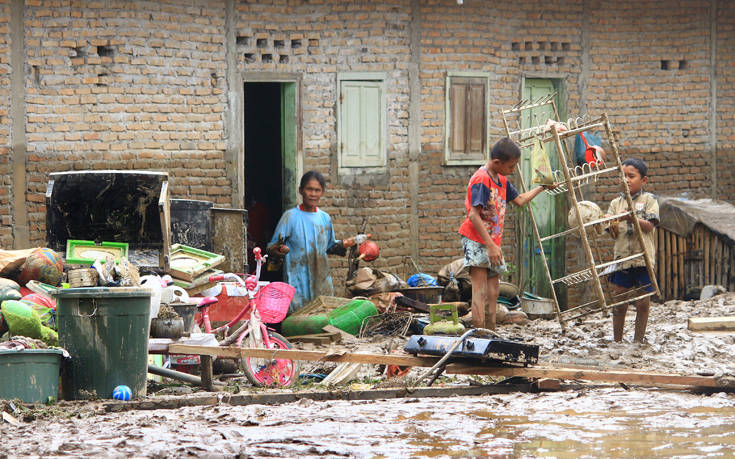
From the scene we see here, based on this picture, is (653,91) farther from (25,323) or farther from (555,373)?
(25,323)

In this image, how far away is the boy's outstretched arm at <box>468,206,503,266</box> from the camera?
8.73 m

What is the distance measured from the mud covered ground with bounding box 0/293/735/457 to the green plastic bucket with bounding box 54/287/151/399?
9.1 inches

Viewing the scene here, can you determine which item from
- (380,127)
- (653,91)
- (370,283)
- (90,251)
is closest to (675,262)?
(653,91)

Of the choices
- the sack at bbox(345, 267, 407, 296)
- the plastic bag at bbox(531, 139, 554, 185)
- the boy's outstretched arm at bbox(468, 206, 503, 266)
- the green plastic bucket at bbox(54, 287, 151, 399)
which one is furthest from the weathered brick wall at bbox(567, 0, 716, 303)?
the green plastic bucket at bbox(54, 287, 151, 399)

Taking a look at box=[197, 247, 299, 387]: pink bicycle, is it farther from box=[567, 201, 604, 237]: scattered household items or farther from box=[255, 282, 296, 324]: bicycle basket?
box=[567, 201, 604, 237]: scattered household items

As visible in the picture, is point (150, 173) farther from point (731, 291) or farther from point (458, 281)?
point (731, 291)

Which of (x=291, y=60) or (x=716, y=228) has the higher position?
(x=291, y=60)

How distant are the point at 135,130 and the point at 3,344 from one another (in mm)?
5103

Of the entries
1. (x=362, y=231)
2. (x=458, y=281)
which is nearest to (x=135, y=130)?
(x=362, y=231)

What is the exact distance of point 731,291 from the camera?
1379cm

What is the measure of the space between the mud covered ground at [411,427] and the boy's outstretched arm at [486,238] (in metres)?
1.23

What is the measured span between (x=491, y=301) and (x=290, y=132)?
185 inches

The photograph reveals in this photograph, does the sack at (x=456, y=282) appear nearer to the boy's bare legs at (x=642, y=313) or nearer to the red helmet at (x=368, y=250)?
the red helmet at (x=368, y=250)

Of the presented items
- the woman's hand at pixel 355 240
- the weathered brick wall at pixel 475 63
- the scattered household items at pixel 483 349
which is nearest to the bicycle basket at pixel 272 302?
the scattered household items at pixel 483 349
